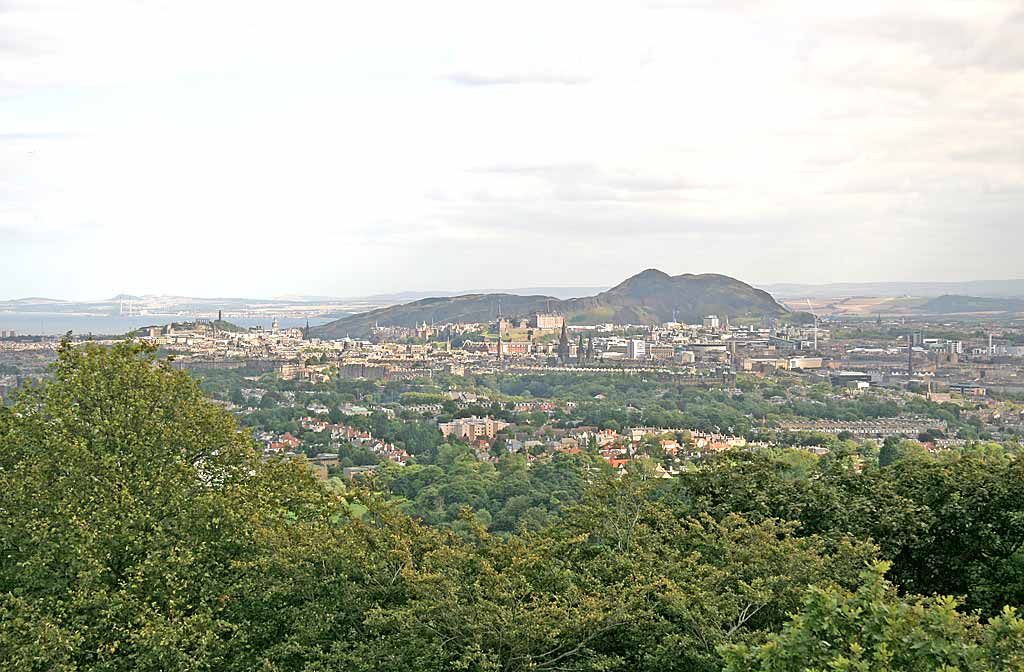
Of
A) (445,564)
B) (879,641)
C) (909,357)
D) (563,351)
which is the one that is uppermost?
(879,641)

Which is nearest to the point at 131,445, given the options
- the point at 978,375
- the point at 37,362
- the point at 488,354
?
the point at 37,362

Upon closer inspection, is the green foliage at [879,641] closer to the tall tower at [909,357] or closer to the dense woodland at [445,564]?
the dense woodland at [445,564]

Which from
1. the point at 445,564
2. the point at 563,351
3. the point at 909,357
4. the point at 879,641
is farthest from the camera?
the point at 563,351

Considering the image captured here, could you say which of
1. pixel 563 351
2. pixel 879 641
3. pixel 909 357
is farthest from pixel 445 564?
pixel 563 351

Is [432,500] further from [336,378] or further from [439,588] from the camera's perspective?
[336,378]

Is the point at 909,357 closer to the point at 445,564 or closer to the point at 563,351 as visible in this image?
the point at 563,351

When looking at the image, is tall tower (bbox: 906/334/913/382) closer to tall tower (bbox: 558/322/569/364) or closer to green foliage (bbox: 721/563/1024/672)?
tall tower (bbox: 558/322/569/364)

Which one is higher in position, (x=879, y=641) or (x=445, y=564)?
(x=879, y=641)

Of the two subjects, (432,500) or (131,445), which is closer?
(131,445)
